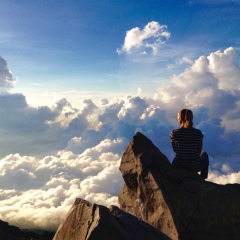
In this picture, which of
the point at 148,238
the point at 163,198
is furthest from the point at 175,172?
the point at 148,238

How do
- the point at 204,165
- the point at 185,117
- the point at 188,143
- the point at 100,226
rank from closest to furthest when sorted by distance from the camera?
1. the point at 100,226
2. the point at 185,117
3. the point at 188,143
4. the point at 204,165

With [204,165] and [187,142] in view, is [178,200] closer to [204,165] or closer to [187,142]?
[204,165]

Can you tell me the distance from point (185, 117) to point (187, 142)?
1.04m

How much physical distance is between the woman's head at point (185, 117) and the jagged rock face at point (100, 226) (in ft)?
18.5

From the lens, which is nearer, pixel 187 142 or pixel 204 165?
pixel 187 142

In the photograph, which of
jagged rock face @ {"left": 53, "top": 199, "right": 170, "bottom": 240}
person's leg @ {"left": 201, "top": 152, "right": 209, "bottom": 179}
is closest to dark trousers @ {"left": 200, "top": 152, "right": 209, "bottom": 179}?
person's leg @ {"left": 201, "top": 152, "right": 209, "bottom": 179}

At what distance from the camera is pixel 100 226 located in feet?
25.6

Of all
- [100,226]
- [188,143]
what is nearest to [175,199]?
[188,143]

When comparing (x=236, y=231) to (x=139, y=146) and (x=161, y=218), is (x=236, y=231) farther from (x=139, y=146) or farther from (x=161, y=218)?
(x=139, y=146)

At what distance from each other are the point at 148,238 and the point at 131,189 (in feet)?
24.0

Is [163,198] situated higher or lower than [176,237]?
higher

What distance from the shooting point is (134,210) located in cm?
1505

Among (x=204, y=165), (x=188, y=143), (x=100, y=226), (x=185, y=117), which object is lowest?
(x=100, y=226)

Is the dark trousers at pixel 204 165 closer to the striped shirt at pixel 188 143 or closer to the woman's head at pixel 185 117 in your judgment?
the striped shirt at pixel 188 143
